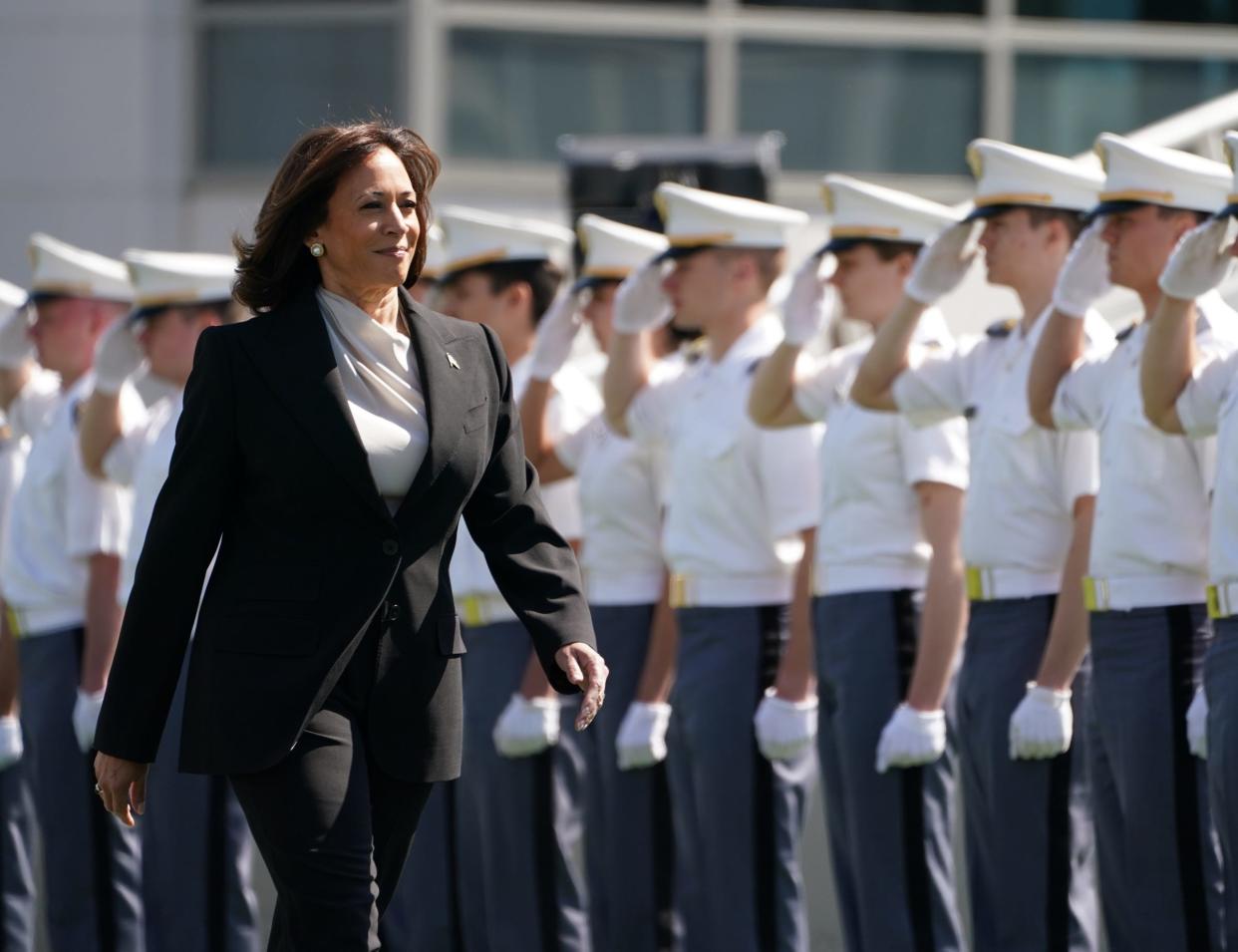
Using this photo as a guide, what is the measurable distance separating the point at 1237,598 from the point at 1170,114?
365 inches

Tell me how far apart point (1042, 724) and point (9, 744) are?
11.2 feet

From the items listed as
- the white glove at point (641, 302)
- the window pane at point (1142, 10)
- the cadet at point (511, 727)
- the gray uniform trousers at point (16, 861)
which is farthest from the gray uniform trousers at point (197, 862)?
the window pane at point (1142, 10)

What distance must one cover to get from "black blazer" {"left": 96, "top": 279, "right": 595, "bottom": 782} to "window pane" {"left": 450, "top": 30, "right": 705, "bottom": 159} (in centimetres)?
914

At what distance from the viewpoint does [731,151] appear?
10070 mm

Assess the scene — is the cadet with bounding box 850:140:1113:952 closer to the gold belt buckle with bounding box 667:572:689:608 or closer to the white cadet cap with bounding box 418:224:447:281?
the gold belt buckle with bounding box 667:572:689:608

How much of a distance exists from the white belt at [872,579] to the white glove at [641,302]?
3.12 feet

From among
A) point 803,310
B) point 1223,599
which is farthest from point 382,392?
point 803,310

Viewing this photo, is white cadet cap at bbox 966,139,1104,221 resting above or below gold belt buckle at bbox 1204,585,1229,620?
above

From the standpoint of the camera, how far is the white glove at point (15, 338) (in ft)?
25.6

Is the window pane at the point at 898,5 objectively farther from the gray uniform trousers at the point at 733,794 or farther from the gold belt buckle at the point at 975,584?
the gold belt buckle at the point at 975,584

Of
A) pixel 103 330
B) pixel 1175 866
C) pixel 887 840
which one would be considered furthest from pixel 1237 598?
pixel 103 330

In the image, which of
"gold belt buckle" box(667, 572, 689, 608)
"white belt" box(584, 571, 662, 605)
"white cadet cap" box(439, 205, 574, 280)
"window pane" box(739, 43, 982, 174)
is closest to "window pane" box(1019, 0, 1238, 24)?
"window pane" box(739, 43, 982, 174)

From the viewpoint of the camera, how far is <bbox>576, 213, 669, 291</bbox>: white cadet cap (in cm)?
700

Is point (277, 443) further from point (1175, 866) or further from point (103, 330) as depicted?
point (103, 330)
